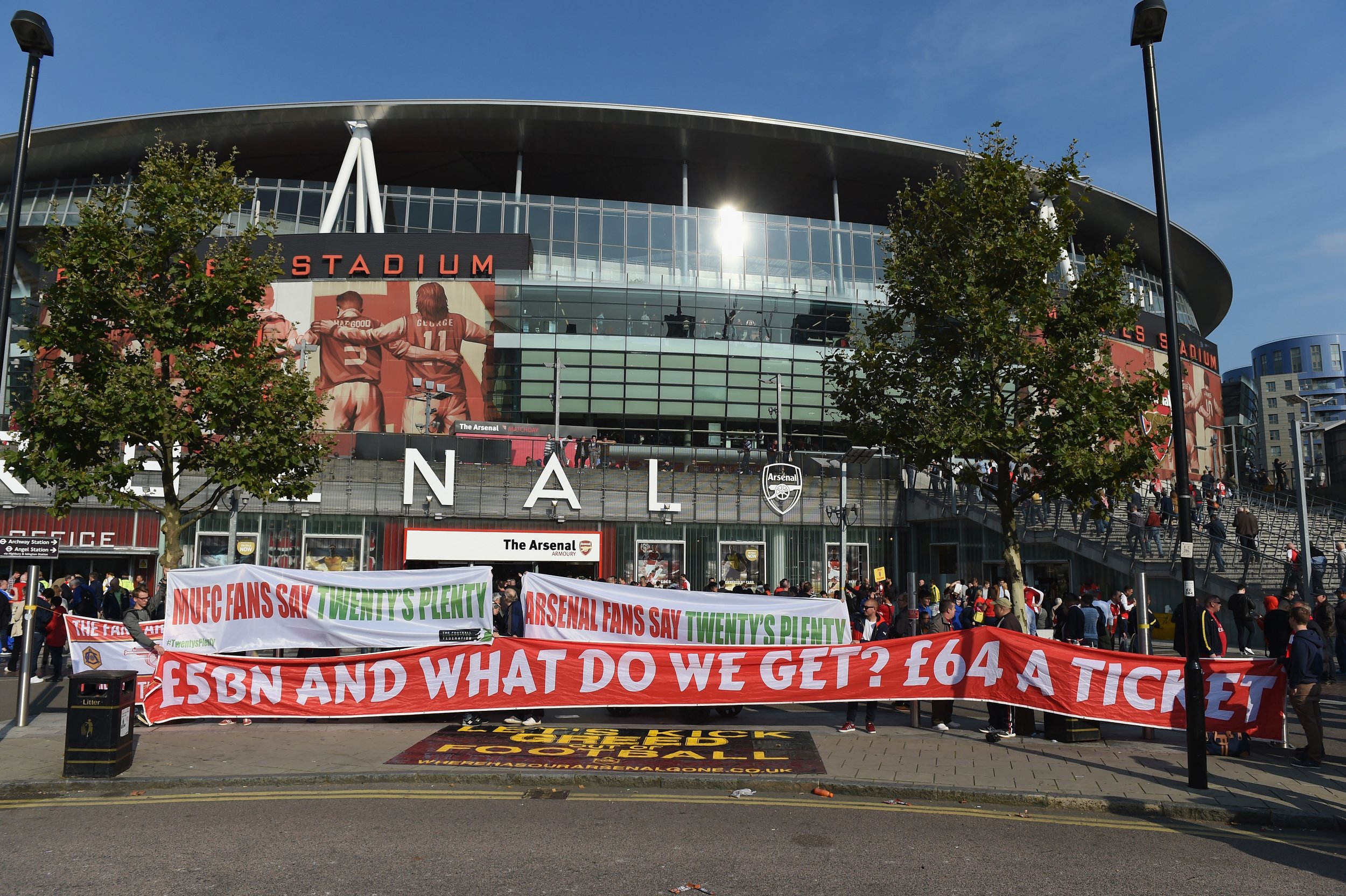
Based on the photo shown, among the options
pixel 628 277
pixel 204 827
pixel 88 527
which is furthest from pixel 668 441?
pixel 204 827

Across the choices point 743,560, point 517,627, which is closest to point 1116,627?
point 517,627

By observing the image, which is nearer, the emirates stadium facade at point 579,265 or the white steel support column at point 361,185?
the emirates stadium facade at point 579,265

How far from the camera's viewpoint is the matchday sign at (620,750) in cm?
1030

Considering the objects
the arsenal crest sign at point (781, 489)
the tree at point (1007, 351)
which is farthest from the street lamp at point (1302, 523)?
the arsenal crest sign at point (781, 489)

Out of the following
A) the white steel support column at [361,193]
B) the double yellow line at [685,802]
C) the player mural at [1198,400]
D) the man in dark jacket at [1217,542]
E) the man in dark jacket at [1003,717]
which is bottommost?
the double yellow line at [685,802]

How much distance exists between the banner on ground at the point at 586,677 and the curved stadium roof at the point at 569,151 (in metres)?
43.6

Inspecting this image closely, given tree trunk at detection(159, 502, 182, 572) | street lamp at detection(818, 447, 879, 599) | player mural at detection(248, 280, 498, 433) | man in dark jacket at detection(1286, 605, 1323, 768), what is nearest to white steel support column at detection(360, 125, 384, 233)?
player mural at detection(248, 280, 498, 433)

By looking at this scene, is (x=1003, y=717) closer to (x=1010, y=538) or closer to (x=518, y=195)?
(x=1010, y=538)

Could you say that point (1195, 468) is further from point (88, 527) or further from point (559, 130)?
point (88, 527)

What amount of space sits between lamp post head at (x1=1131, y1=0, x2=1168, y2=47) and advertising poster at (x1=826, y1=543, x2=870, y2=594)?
2501 cm

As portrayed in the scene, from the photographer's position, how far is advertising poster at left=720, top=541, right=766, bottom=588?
33.7 meters

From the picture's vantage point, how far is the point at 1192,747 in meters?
9.57

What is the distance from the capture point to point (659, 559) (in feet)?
109

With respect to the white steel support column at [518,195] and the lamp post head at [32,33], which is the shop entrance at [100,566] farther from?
the white steel support column at [518,195]
